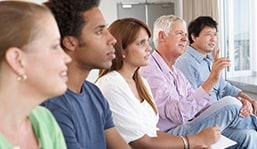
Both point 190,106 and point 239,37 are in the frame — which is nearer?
point 190,106

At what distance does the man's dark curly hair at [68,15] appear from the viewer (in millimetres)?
1307

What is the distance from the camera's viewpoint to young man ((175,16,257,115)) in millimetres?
2590

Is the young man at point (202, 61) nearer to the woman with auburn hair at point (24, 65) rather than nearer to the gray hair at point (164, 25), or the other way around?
the gray hair at point (164, 25)

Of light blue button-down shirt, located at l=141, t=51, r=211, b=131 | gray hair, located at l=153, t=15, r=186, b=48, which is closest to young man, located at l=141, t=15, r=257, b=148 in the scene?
light blue button-down shirt, located at l=141, t=51, r=211, b=131

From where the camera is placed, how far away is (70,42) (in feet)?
4.41

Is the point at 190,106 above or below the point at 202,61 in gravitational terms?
below

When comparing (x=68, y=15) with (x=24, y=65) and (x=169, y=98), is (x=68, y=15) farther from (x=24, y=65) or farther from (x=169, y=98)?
(x=169, y=98)

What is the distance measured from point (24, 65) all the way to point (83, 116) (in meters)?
0.48

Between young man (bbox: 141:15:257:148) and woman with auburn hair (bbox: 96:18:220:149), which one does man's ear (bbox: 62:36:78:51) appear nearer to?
woman with auburn hair (bbox: 96:18:220:149)

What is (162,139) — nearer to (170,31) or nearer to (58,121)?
(58,121)

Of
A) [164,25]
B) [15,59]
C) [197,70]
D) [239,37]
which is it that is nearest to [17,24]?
[15,59]

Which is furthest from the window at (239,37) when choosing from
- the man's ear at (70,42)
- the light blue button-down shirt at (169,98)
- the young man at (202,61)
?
the man's ear at (70,42)

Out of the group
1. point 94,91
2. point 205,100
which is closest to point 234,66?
point 205,100

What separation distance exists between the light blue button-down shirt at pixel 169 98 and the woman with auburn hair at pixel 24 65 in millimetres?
1159
